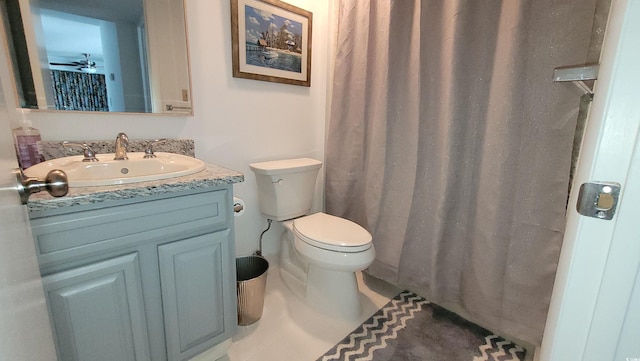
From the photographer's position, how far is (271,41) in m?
1.61

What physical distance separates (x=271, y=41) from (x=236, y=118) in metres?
0.50

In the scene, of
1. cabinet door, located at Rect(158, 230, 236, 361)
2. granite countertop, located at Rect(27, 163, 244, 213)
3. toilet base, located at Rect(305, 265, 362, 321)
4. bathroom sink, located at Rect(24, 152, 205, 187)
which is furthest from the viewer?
toilet base, located at Rect(305, 265, 362, 321)

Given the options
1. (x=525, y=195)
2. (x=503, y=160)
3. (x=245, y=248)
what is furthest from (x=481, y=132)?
(x=245, y=248)

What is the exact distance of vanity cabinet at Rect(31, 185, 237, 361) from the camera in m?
0.75

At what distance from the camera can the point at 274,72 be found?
5.42 ft

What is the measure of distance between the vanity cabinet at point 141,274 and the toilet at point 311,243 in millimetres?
455

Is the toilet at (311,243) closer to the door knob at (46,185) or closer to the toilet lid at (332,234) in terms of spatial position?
the toilet lid at (332,234)

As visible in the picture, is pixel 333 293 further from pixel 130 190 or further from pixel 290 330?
pixel 130 190

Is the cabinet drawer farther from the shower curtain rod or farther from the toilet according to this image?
the shower curtain rod

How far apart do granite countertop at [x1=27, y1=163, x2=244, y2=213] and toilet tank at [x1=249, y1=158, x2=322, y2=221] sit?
0.53 metres

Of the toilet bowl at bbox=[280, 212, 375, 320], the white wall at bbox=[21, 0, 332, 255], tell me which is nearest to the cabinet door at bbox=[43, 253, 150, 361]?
the white wall at bbox=[21, 0, 332, 255]

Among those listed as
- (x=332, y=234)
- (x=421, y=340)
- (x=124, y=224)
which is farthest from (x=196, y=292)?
(x=421, y=340)

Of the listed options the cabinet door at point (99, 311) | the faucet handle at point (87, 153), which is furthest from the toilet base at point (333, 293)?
the faucet handle at point (87, 153)

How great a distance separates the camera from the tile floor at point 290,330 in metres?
1.24
